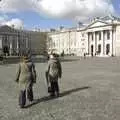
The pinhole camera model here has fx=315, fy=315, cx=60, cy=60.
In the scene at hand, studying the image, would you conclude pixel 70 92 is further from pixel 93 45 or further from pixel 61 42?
pixel 61 42

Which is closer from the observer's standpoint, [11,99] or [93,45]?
[11,99]

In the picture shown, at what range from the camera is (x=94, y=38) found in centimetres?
12119

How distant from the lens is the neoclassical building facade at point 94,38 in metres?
111

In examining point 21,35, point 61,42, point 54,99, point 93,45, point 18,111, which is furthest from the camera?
point 21,35

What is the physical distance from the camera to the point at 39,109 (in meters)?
10.1

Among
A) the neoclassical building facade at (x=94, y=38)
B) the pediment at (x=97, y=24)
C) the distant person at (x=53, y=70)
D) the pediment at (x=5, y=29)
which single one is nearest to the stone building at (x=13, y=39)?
the pediment at (x=5, y=29)

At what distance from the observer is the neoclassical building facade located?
11106 centimetres

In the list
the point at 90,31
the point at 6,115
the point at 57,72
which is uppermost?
the point at 90,31

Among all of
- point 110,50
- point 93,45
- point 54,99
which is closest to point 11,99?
point 54,99

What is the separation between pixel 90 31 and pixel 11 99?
112560 mm

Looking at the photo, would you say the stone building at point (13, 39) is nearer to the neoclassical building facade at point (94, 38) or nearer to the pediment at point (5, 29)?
the pediment at point (5, 29)

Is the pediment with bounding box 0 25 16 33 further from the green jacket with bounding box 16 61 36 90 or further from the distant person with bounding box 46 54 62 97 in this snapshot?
the green jacket with bounding box 16 61 36 90

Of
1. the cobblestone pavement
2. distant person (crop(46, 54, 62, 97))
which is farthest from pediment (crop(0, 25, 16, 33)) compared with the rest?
distant person (crop(46, 54, 62, 97))

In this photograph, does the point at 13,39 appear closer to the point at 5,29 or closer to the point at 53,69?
the point at 5,29
